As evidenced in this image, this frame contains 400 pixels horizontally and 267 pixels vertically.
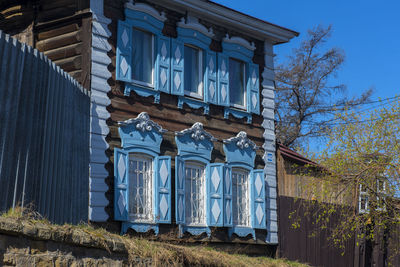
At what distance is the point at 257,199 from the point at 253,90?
284cm

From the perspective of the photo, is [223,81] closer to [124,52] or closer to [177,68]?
[177,68]

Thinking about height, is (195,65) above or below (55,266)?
above

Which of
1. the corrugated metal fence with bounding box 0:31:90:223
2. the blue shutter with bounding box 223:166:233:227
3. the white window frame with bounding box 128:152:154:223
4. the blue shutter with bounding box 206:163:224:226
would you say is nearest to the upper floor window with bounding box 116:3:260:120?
the white window frame with bounding box 128:152:154:223

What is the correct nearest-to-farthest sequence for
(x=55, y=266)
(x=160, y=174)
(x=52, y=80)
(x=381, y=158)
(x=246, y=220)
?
(x=55, y=266) → (x=52, y=80) → (x=160, y=174) → (x=381, y=158) → (x=246, y=220)

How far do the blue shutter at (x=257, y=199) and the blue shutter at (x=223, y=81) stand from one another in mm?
1991

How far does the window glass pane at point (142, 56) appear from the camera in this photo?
1447cm

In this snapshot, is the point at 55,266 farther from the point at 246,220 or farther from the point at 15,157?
the point at 246,220

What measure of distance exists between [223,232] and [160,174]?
2559mm

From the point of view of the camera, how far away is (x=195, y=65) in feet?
52.5

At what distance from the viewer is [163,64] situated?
1482 centimetres

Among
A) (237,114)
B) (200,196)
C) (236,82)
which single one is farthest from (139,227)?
(236,82)

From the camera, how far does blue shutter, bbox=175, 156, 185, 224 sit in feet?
47.4

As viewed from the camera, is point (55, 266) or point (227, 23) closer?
point (55, 266)

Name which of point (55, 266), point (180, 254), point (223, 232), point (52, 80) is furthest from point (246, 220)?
point (55, 266)
